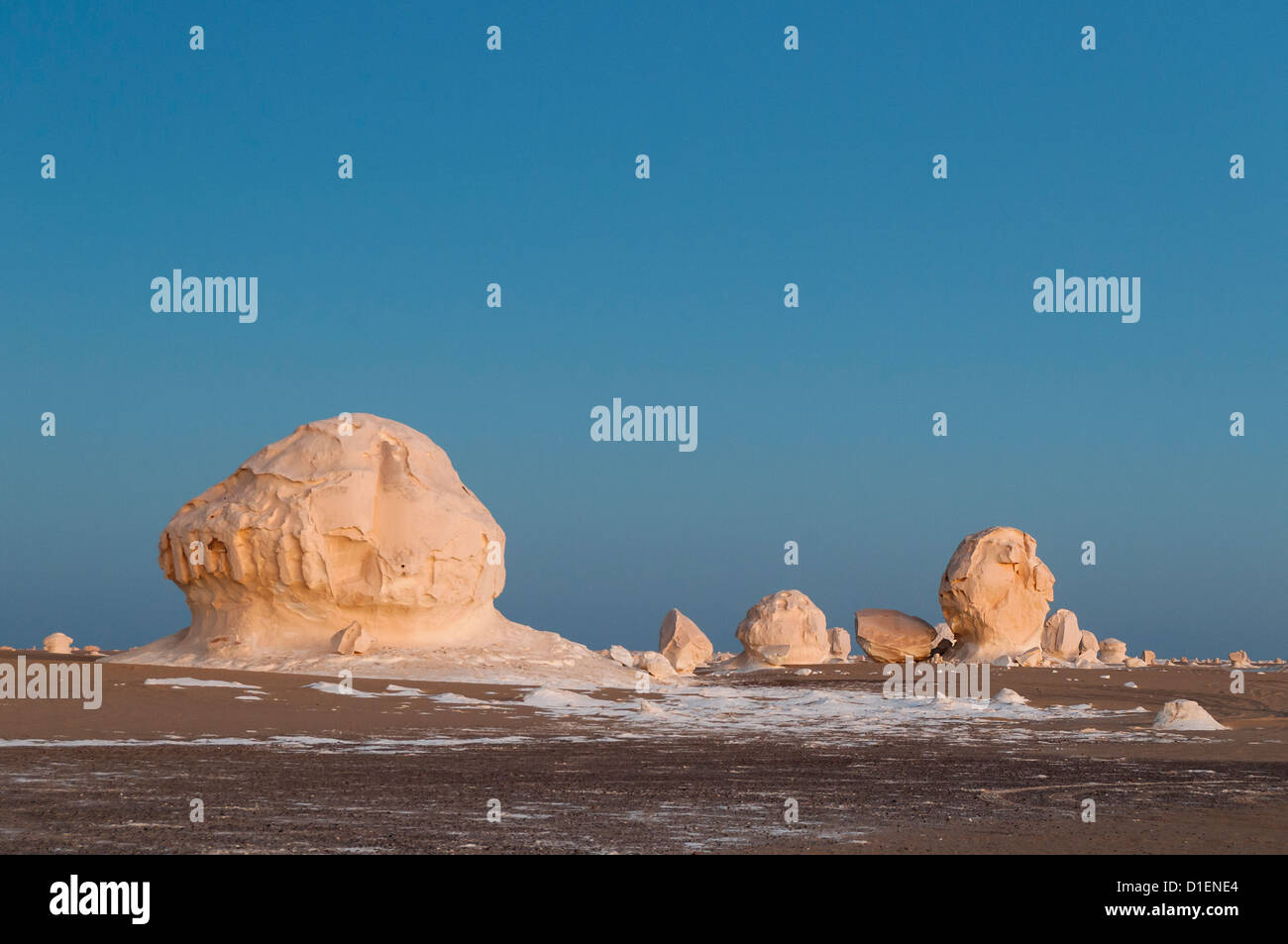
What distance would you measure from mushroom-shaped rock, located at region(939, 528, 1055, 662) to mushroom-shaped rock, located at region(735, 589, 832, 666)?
382cm

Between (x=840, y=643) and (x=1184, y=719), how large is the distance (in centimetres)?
2651

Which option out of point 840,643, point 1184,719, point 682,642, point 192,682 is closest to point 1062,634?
point 840,643

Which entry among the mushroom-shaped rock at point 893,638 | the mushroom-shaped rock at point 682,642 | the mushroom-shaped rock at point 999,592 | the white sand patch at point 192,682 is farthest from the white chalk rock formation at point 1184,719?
the mushroom-shaped rock at point 682,642

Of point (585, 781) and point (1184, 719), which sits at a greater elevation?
point (585, 781)

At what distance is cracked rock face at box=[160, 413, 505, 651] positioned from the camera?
21078 millimetres

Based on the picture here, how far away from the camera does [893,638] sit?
29828 millimetres

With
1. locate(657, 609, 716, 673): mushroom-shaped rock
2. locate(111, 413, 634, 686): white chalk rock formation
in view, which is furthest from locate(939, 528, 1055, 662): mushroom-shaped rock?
locate(111, 413, 634, 686): white chalk rock formation

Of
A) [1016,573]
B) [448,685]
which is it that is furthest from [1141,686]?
[448,685]

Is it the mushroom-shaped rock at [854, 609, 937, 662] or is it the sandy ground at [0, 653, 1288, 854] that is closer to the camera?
the sandy ground at [0, 653, 1288, 854]

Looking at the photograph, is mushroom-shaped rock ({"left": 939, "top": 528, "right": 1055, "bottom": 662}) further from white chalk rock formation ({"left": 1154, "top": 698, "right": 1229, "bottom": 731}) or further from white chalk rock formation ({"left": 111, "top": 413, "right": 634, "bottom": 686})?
white chalk rock formation ({"left": 1154, "top": 698, "right": 1229, "bottom": 731})

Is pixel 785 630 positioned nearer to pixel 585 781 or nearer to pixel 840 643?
pixel 840 643

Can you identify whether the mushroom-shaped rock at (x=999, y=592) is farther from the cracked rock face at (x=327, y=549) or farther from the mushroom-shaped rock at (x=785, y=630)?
the cracked rock face at (x=327, y=549)

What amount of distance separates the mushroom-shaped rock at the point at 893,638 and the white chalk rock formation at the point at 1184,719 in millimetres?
14798
